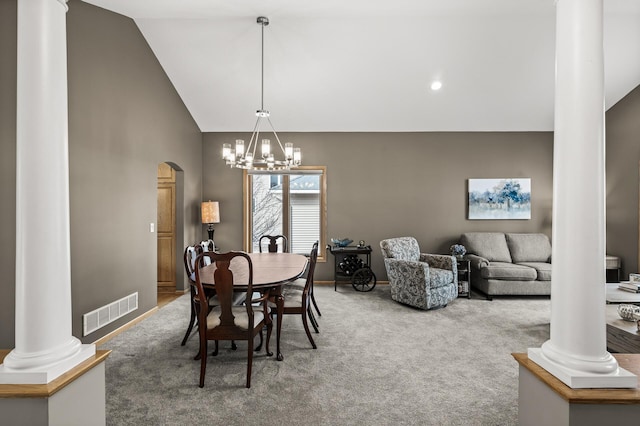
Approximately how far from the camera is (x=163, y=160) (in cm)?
457

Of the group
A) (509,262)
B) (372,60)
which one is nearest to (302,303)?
(372,60)

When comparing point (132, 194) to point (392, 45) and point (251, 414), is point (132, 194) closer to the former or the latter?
point (251, 414)

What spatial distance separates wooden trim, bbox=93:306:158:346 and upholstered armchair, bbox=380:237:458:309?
3256 mm

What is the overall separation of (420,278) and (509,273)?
5.26 ft

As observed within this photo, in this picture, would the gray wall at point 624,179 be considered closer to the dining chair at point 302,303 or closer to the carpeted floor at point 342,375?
the carpeted floor at point 342,375

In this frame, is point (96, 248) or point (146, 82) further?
point (146, 82)

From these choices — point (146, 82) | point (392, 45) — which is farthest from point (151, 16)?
point (392, 45)

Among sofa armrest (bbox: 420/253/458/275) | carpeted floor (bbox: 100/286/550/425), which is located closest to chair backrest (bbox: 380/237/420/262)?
sofa armrest (bbox: 420/253/458/275)

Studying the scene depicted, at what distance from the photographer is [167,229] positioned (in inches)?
209

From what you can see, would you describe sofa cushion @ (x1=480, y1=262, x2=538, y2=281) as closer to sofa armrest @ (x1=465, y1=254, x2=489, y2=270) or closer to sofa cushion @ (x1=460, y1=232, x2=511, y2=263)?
sofa armrest @ (x1=465, y1=254, x2=489, y2=270)

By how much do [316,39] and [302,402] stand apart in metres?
4.00

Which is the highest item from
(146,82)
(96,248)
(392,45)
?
(392,45)

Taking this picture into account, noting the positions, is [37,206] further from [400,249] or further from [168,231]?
[400,249]

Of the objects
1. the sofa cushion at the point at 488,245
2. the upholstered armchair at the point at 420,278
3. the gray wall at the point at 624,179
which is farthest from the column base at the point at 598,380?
the gray wall at the point at 624,179
